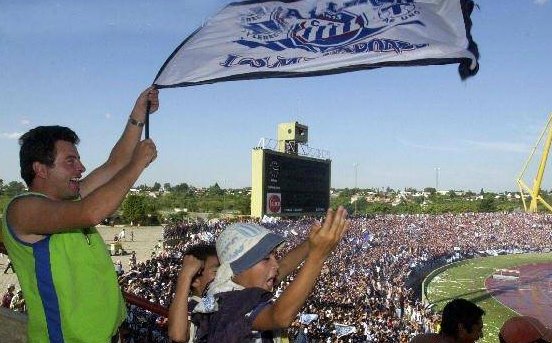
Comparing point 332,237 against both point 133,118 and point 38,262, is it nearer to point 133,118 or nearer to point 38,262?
point 38,262

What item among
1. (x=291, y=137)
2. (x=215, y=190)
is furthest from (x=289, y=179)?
(x=215, y=190)

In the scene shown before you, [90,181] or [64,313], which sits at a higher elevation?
[90,181]

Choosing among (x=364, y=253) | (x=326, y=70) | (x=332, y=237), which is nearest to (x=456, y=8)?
(x=326, y=70)

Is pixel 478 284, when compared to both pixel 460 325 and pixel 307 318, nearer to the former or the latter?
pixel 307 318

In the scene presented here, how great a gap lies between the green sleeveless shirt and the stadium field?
18.2m

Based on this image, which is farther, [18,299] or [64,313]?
[18,299]

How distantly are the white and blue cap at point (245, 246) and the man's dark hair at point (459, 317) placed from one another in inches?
49.9

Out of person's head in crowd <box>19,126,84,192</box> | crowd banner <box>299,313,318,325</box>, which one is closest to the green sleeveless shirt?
person's head in crowd <box>19,126,84,192</box>

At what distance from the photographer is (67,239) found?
82.5 inches

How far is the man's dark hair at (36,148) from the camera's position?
2195mm

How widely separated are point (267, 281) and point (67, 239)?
86 cm

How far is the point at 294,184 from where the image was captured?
89.9 ft

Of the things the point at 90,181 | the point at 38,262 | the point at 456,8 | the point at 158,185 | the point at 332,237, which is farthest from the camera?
the point at 158,185

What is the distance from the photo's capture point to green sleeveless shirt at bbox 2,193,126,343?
2039 millimetres
